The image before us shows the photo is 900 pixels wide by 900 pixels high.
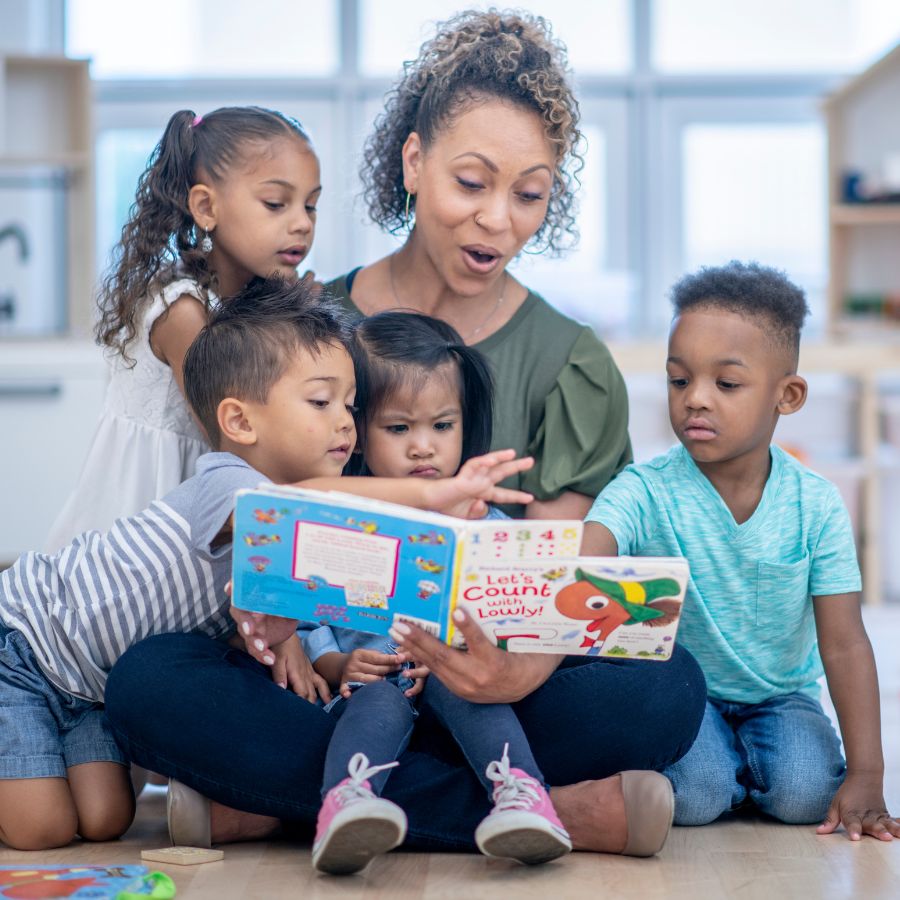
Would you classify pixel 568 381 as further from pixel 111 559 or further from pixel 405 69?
pixel 111 559

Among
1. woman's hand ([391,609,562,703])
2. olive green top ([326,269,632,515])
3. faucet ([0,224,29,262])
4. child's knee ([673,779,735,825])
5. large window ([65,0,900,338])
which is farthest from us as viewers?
large window ([65,0,900,338])

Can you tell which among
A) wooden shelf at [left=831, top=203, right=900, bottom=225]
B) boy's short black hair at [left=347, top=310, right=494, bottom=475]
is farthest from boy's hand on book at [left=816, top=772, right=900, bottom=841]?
wooden shelf at [left=831, top=203, right=900, bottom=225]

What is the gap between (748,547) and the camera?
178 centimetres

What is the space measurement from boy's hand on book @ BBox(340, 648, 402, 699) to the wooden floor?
205 millimetres

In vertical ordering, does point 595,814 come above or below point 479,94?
below

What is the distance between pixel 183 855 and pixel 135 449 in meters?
0.64

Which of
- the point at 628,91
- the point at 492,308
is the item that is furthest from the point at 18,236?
the point at 492,308

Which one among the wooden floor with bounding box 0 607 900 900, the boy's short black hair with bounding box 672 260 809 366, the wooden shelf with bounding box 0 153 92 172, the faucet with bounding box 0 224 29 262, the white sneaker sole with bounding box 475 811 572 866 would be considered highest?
the wooden shelf with bounding box 0 153 92 172

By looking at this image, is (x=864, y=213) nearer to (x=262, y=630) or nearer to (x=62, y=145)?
(x=62, y=145)

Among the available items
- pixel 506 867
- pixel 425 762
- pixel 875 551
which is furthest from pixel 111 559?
pixel 875 551

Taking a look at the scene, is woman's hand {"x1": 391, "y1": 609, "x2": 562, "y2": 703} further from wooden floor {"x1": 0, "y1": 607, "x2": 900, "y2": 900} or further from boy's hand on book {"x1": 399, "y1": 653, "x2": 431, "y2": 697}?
wooden floor {"x1": 0, "y1": 607, "x2": 900, "y2": 900}

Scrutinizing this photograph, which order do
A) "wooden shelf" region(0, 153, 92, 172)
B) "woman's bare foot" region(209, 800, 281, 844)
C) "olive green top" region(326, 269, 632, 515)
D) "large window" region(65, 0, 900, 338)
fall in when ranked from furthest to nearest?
1. "large window" region(65, 0, 900, 338)
2. "wooden shelf" region(0, 153, 92, 172)
3. "olive green top" region(326, 269, 632, 515)
4. "woman's bare foot" region(209, 800, 281, 844)

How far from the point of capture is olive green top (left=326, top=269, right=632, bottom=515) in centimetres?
191

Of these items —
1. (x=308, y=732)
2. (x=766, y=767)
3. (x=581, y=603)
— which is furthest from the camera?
(x=766, y=767)
